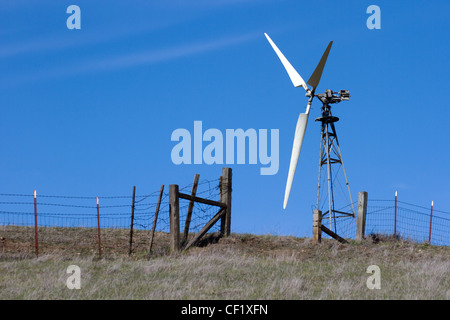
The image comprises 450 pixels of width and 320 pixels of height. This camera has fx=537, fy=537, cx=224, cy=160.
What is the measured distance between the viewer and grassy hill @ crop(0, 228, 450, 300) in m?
12.2

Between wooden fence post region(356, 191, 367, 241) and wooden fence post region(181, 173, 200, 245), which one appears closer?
wooden fence post region(181, 173, 200, 245)

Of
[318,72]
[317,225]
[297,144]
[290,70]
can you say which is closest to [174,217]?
[317,225]

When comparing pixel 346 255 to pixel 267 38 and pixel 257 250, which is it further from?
pixel 267 38

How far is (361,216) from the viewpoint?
23234 mm

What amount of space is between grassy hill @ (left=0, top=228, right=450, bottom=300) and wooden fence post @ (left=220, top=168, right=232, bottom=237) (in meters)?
0.57

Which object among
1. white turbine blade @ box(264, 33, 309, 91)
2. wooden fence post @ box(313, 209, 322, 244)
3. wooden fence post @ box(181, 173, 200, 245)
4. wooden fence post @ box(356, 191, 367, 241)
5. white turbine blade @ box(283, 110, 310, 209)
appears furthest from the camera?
white turbine blade @ box(264, 33, 309, 91)

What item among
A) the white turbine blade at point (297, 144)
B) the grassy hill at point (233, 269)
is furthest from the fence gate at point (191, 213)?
the white turbine blade at point (297, 144)

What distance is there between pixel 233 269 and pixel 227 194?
7007mm

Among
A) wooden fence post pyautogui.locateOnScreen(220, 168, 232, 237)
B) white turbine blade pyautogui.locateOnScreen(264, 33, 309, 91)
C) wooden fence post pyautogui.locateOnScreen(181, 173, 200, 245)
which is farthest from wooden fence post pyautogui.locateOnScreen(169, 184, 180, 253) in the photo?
white turbine blade pyautogui.locateOnScreen(264, 33, 309, 91)

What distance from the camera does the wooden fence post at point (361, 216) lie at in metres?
23.1

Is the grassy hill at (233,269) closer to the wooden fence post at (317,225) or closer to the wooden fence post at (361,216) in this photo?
the wooden fence post at (317,225)

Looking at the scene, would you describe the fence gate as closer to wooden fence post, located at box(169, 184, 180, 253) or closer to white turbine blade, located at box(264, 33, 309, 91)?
wooden fence post, located at box(169, 184, 180, 253)

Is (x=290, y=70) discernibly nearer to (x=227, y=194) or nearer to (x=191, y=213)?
(x=227, y=194)

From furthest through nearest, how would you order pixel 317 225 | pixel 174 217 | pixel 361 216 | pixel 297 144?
pixel 297 144
pixel 361 216
pixel 317 225
pixel 174 217
